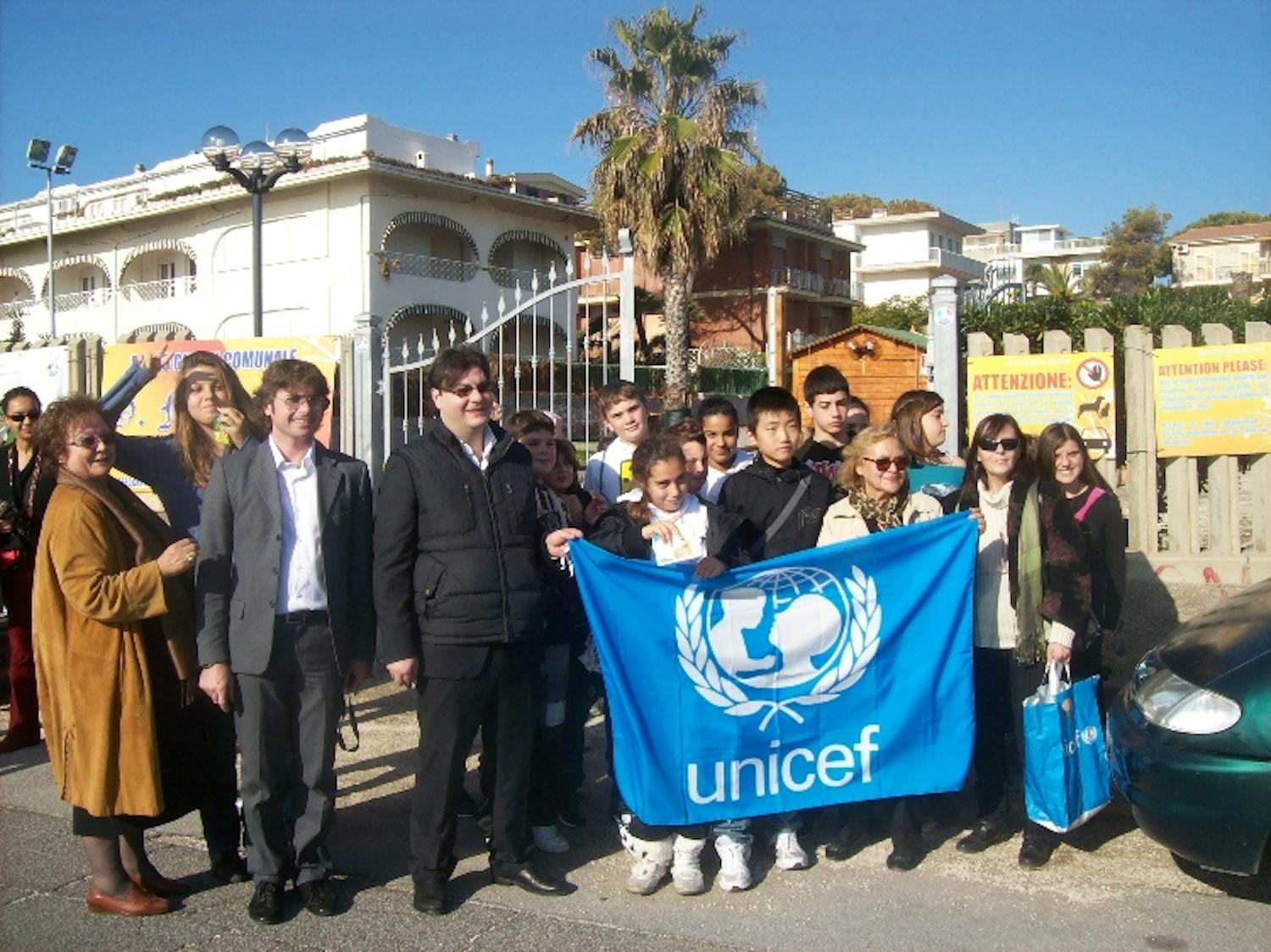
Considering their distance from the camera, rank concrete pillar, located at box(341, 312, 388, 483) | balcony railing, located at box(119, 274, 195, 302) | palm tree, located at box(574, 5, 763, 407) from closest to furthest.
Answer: concrete pillar, located at box(341, 312, 388, 483), palm tree, located at box(574, 5, 763, 407), balcony railing, located at box(119, 274, 195, 302)

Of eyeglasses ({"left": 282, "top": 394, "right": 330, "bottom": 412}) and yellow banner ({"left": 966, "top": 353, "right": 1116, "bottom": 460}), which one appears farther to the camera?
yellow banner ({"left": 966, "top": 353, "right": 1116, "bottom": 460})

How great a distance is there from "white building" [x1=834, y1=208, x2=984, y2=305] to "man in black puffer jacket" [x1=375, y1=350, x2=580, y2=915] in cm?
6633

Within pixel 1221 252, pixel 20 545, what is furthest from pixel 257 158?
pixel 1221 252

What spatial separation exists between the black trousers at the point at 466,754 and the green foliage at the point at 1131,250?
225 ft

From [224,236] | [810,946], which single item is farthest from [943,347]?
[224,236]

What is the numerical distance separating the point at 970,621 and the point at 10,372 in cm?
812

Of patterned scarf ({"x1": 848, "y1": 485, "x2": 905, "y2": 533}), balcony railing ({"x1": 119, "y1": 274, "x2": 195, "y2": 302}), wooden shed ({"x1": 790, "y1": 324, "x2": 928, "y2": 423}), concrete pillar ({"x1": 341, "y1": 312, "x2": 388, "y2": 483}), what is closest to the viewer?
patterned scarf ({"x1": 848, "y1": 485, "x2": 905, "y2": 533})

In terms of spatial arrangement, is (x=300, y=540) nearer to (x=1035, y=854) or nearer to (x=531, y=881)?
(x=531, y=881)

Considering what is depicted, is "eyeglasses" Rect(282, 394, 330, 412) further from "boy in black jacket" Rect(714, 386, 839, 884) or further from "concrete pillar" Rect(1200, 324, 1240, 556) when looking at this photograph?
"concrete pillar" Rect(1200, 324, 1240, 556)

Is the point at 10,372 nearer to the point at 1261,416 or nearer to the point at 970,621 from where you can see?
the point at 970,621

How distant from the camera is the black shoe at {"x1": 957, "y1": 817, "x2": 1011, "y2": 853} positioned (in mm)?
4773

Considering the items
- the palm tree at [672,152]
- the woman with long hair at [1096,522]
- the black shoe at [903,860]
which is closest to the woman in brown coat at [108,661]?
the black shoe at [903,860]

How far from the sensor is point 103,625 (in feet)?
14.0

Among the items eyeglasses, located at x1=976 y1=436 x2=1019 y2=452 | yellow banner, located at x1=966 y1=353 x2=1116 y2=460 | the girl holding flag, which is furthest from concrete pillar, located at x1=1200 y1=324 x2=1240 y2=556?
the girl holding flag
